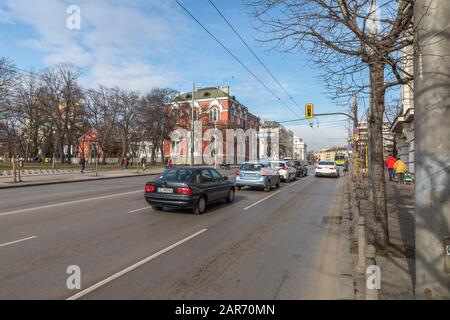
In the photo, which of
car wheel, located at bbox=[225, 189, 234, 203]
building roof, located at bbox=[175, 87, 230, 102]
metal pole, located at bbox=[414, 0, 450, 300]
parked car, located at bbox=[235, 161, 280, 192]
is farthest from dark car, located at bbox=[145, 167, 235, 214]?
building roof, located at bbox=[175, 87, 230, 102]

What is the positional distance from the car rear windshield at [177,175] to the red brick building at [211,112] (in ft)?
165

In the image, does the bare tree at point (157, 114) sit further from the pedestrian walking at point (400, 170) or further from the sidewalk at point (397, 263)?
the sidewalk at point (397, 263)

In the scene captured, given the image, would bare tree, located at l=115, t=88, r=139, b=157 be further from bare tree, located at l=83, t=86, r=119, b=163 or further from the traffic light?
the traffic light

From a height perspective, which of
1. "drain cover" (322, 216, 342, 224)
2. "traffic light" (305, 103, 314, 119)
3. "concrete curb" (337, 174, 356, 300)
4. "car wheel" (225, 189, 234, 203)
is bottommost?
"drain cover" (322, 216, 342, 224)

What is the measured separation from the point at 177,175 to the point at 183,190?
903 millimetres

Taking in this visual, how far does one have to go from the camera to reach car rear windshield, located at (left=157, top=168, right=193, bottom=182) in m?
9.87

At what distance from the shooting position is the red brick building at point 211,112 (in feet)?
210

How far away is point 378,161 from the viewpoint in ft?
21.3

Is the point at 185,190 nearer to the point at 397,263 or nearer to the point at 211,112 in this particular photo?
the point at 397,263

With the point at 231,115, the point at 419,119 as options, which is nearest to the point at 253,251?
the point at 419,119

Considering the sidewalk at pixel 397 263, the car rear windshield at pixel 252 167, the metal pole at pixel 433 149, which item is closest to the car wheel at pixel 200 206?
the sidewalk at pixel 397 263

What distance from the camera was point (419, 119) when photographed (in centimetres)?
311

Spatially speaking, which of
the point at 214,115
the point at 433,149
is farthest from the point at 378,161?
the point at 214,115

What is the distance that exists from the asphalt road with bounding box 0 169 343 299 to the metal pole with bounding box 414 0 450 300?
4.72 ft
